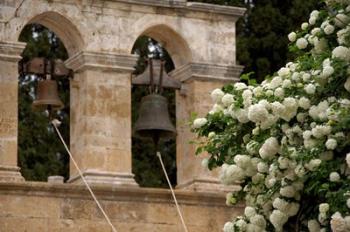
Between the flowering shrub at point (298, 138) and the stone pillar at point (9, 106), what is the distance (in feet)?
10.0

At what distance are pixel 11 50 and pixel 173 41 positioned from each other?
2122 mm

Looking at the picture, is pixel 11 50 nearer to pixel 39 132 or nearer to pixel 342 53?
pixel 342 53

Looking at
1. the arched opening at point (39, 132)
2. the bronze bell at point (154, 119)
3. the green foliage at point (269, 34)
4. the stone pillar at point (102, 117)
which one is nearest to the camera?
the stone pillar at point (102, 117)

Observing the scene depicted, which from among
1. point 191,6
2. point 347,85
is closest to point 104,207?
point 191,6

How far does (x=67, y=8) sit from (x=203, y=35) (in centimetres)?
171

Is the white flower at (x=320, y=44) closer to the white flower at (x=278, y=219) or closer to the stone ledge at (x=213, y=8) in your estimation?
the white flower at (x=278, y=219)

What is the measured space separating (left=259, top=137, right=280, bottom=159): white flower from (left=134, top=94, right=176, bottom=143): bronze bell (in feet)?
14.4

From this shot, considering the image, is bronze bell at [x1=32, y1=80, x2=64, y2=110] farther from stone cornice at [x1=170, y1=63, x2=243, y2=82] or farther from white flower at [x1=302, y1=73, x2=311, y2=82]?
white flower at [x1=302, y1=73, x2=311, y2=82]

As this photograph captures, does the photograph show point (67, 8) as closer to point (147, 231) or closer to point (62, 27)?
point (62, 27)

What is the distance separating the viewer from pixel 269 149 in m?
15.6

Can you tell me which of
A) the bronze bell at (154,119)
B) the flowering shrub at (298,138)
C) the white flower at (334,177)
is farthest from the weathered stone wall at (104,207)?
the white flower at (334,177)

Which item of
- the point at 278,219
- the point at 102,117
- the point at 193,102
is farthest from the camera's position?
the point at 193,102

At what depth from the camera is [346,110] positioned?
15156 millimetres

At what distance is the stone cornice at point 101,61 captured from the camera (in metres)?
19.4
